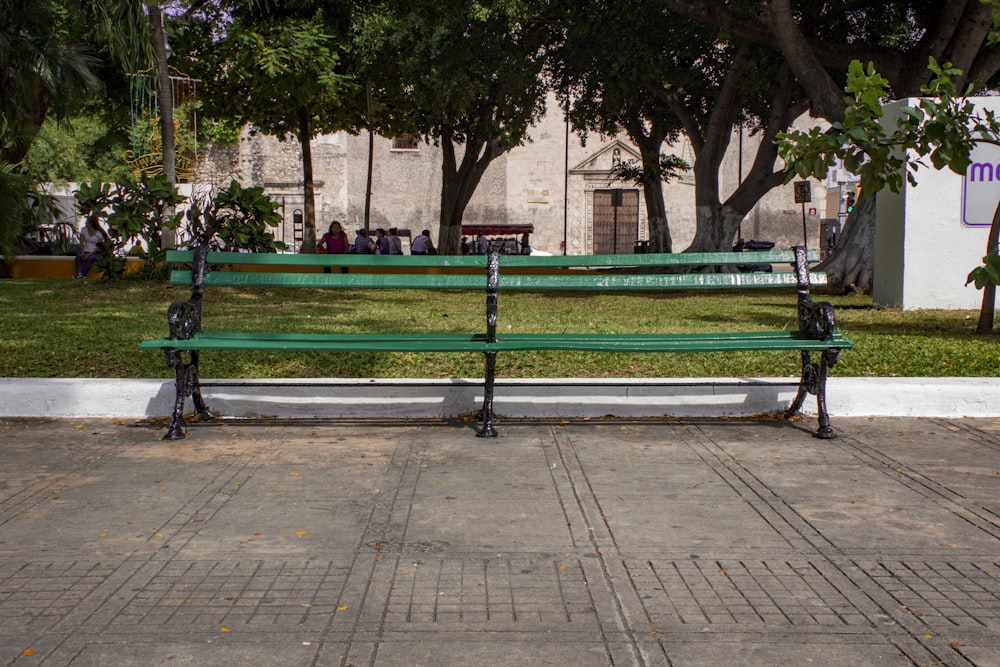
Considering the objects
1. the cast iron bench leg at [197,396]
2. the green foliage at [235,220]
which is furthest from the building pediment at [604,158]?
the cast iron bench leg at [197,396]

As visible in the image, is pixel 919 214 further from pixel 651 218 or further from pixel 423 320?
pixel 651 218

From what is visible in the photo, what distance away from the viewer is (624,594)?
3453 millimetres

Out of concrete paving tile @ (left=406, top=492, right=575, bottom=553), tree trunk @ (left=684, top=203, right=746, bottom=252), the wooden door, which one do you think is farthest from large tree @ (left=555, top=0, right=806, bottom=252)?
the wooden door

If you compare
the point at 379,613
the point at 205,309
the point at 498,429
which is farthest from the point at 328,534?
the point at 205,309

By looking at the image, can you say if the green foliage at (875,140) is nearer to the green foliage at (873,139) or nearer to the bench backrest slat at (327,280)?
the green foliage at (873,139)

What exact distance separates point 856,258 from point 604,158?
3285 cm

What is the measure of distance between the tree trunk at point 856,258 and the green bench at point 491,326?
35.2 ft

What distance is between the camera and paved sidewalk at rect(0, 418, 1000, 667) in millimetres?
3062

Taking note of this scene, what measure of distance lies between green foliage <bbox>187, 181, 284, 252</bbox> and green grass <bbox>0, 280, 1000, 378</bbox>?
0.73 metres

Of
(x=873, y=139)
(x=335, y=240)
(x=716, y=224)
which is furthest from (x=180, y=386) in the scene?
(x=716, y=224)

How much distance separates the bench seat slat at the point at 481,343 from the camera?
19.3 ft

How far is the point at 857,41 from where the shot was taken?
19.1 m

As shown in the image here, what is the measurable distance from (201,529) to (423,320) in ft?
23.9

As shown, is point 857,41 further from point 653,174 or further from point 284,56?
point 284,56
